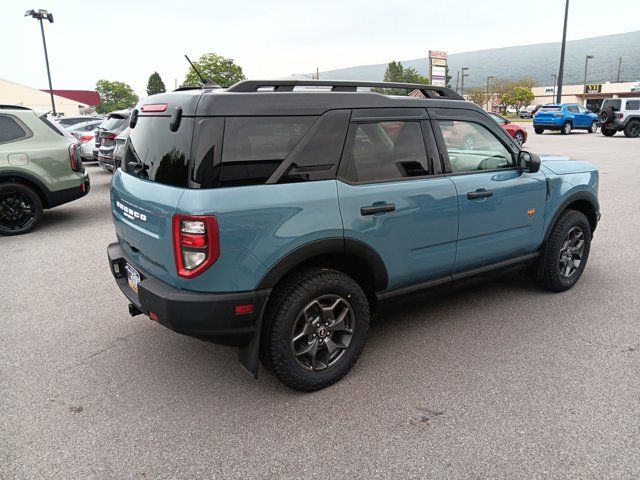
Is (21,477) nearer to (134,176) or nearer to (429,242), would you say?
(134,176)

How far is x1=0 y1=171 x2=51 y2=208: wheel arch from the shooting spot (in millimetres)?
6949

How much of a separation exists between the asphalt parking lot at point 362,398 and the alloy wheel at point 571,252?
21cm

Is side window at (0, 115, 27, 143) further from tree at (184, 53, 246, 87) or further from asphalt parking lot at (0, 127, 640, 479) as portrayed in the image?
tree at (184, 53, 246, 87)

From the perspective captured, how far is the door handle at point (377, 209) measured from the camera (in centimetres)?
295

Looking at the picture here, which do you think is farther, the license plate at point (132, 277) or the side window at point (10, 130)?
the side window at point (10, 130)

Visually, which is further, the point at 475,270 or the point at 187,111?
the point at 475,270

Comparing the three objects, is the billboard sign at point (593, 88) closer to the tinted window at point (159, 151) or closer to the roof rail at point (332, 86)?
the roof rail at point (332, 86)

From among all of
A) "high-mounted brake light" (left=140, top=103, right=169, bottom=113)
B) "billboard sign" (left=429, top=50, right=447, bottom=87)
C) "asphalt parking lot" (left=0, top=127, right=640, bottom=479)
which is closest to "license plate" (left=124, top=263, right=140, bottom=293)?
"asphalt parking lot" (left=0, top=127, right=640, bottom=479)

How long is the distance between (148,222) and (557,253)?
3.44 metres

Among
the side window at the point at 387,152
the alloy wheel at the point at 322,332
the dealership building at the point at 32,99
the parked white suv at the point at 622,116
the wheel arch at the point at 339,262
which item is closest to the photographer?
the wheel arch at the point at 339,262

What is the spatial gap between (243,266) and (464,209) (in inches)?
68.9

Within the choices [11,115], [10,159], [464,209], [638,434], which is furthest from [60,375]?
[11,115]

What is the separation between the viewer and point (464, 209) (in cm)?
349

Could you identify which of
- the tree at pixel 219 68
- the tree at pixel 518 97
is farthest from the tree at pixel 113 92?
the tree at pixel 518 97
